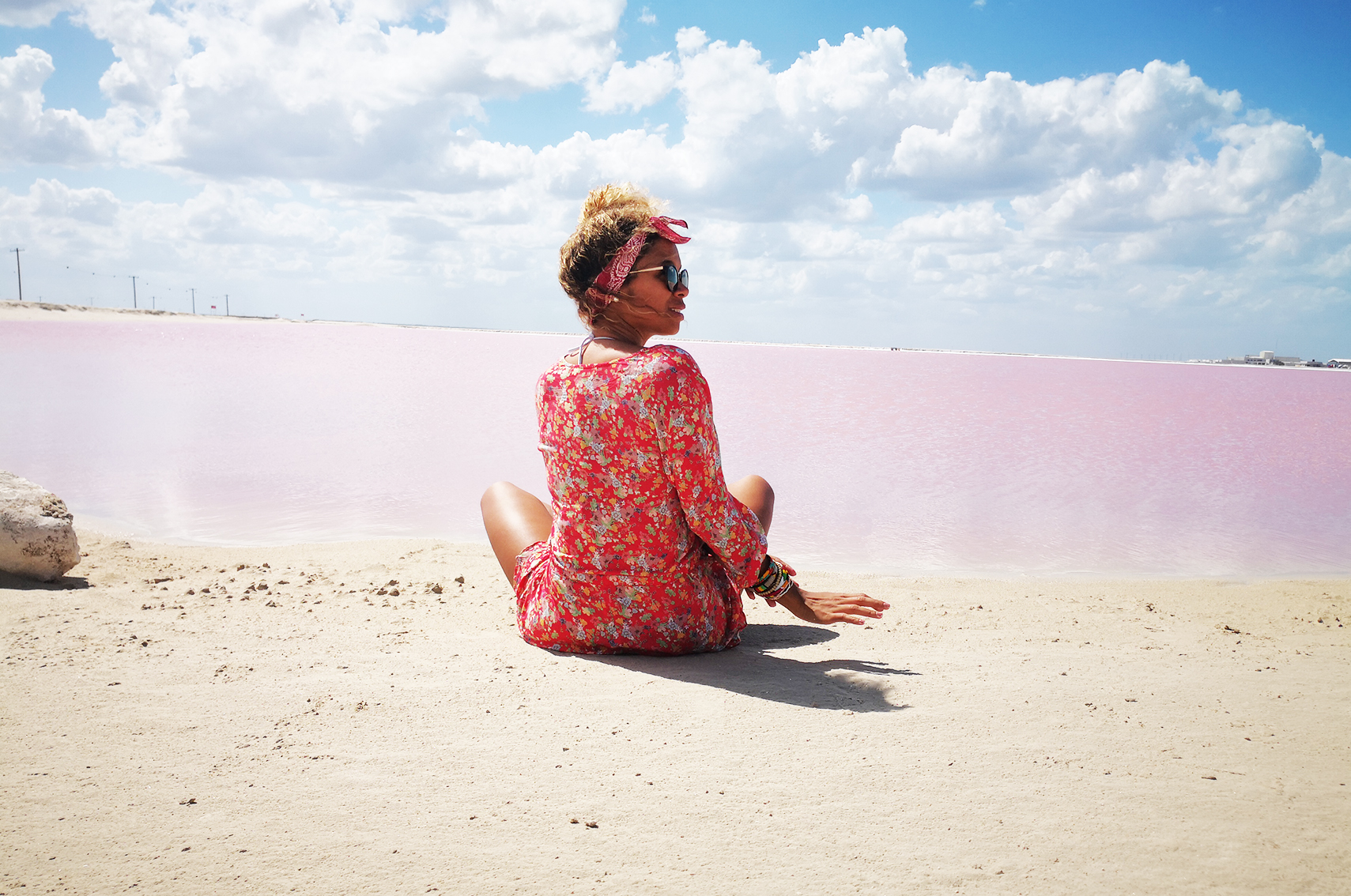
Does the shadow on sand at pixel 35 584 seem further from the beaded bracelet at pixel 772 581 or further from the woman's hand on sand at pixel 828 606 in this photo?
the woman's hand on sand at pixel 828 606

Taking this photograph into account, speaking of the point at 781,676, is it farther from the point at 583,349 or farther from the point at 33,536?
the point at 33,536

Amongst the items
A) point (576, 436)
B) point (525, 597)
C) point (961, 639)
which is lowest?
point (961, 639)

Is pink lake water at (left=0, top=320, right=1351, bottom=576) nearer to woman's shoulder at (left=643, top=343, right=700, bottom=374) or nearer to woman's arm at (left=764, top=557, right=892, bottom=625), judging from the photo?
woman's arm at (left=764, top=557, right=892, bottom=625)

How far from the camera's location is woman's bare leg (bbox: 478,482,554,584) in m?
3.37

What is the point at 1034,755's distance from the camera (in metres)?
2.14

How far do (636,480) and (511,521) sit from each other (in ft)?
3.50

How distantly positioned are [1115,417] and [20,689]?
65.8 feet

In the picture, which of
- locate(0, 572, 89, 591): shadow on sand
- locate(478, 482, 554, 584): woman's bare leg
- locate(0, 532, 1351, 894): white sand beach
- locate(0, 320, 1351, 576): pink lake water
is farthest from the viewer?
locate(0, 320, 1351, 576): pink lake water

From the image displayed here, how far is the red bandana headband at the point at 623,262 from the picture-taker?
8.85ft

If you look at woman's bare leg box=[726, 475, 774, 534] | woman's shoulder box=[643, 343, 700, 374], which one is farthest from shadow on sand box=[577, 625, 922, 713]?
woman's shoulder box=[643, 343, 700, 374]

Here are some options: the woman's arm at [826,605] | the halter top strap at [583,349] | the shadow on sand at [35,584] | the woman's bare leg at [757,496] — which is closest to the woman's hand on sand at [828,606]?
the woman's arm at [826,605]

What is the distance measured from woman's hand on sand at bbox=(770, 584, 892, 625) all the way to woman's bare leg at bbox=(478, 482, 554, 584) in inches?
45.0

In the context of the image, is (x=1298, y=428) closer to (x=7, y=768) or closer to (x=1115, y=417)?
(x=1115, y=417)

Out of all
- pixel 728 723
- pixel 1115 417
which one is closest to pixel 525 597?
pixel 728 723
